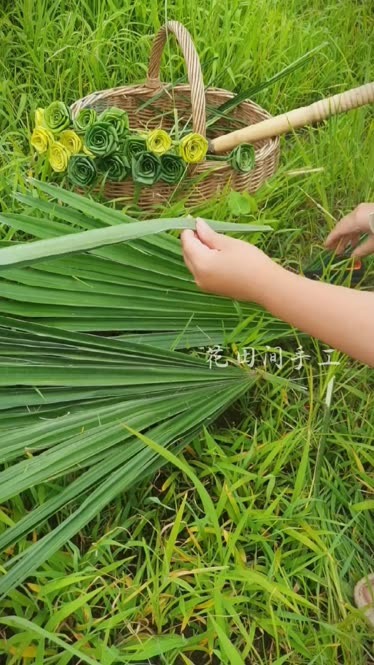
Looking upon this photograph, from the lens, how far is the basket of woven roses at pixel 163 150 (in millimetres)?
1519

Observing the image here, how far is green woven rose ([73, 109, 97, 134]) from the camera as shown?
1.58 meters

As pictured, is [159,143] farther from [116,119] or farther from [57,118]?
[57,118]

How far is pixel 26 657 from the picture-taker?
1.00 m

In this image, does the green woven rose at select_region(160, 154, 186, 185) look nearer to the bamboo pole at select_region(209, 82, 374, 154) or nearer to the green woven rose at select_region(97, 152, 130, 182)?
the green woven rose at select_region(97, 152, 130, 182)

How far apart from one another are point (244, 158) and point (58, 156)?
0.38 m

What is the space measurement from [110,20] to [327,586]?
1458 millimetres

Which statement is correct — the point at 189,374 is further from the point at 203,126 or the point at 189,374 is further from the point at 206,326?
the point at 203,126

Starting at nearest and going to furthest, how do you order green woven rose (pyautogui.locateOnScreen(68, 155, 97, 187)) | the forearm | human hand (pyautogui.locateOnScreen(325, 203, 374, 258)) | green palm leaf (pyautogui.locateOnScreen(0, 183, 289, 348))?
1. the forearm
2. green palm leaf (pyautogui.locateOnScreen(0, 183, 289, 348))
3. human hand (pyautogui.locateOnScreen(325, 203, 374, 258))
4. green woven rose (pyautogui.locateOnScreen(68, 155, 97, 187))

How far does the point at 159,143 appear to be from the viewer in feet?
5.07

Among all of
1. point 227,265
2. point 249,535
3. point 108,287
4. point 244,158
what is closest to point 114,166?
point 244,158

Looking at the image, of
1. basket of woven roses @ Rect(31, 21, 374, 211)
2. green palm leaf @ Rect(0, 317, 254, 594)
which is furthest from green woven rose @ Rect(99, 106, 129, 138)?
green palm leaf @ Rect(0, 317, 254, 594)

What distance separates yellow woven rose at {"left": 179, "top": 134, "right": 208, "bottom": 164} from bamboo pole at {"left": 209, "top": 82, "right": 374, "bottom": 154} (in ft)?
0.52

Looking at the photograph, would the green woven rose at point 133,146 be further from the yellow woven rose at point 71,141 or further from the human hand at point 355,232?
the human hand at point 355,232

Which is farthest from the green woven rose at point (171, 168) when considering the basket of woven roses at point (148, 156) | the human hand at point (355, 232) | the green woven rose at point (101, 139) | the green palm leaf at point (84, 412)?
the green palm leaf at point (84, 412)
